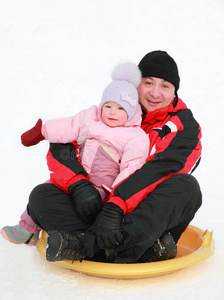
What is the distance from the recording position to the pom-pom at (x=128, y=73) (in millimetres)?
2109

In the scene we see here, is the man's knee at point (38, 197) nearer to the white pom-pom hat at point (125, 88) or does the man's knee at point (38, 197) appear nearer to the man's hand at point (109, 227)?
the man's hand at point (109, 227)

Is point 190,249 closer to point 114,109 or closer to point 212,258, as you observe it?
point 212,258

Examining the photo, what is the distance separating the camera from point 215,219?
2.75 metres

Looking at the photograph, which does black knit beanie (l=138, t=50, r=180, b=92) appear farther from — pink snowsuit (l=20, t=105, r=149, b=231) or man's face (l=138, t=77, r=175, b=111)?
pink snowsuit (l=20, t=105, r=149, b=231)

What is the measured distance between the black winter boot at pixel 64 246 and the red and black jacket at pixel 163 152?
23 centimetres

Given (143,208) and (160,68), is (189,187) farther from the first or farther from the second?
(160,68)

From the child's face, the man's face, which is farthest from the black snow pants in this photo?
the man's face

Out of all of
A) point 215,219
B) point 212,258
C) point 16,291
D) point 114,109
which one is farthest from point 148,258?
point 215,219

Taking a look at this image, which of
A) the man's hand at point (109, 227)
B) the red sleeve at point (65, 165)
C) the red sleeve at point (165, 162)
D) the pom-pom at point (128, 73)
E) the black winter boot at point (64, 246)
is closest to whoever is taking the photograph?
the black winter boot at point (64, 246)

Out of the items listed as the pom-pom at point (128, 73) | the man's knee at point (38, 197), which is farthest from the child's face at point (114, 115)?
the man's knee at point (38, 197)

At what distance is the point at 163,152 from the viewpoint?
1955 mm

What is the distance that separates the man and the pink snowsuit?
93 mm

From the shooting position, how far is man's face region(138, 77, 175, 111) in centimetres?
219

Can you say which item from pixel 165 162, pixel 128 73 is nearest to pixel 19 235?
pixel 165 162
